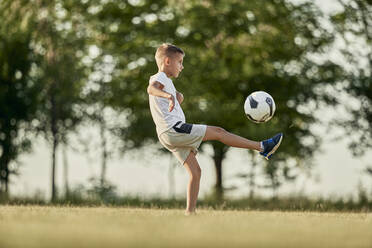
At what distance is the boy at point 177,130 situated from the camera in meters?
7.34

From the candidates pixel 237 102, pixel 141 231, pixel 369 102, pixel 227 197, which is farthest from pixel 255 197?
pixel 141 231

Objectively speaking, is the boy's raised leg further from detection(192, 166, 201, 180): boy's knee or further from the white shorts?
detection(192, 166, 201, 180): boy's knee

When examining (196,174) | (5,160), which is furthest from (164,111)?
(5,160)

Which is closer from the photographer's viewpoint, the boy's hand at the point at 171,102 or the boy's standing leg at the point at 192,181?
the boy's hand at the point at 171,102

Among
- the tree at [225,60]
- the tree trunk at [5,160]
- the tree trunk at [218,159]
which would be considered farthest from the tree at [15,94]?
the tree trunk at [218,159]

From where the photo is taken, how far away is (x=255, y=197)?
1683cm

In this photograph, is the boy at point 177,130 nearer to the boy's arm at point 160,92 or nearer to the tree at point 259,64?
the boy's arm at point 160,92

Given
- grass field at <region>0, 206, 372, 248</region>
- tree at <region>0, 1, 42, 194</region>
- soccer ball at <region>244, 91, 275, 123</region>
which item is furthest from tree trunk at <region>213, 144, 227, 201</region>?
grass field at <region>0, 206, 372, 248</region>

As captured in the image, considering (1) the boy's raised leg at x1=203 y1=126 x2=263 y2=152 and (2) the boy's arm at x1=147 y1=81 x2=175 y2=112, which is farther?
(1) the boy's raised leg at x1=203 y1=126 x2=263 y2=152

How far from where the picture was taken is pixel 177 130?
7.33 m

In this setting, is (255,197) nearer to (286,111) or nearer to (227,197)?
(227,197)

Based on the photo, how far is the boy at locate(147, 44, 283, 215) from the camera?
7340mm

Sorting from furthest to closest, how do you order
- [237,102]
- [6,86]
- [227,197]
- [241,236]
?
[237,102], [6,86], [227,197], [241,236]

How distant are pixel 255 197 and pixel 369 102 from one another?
5.41 meters
